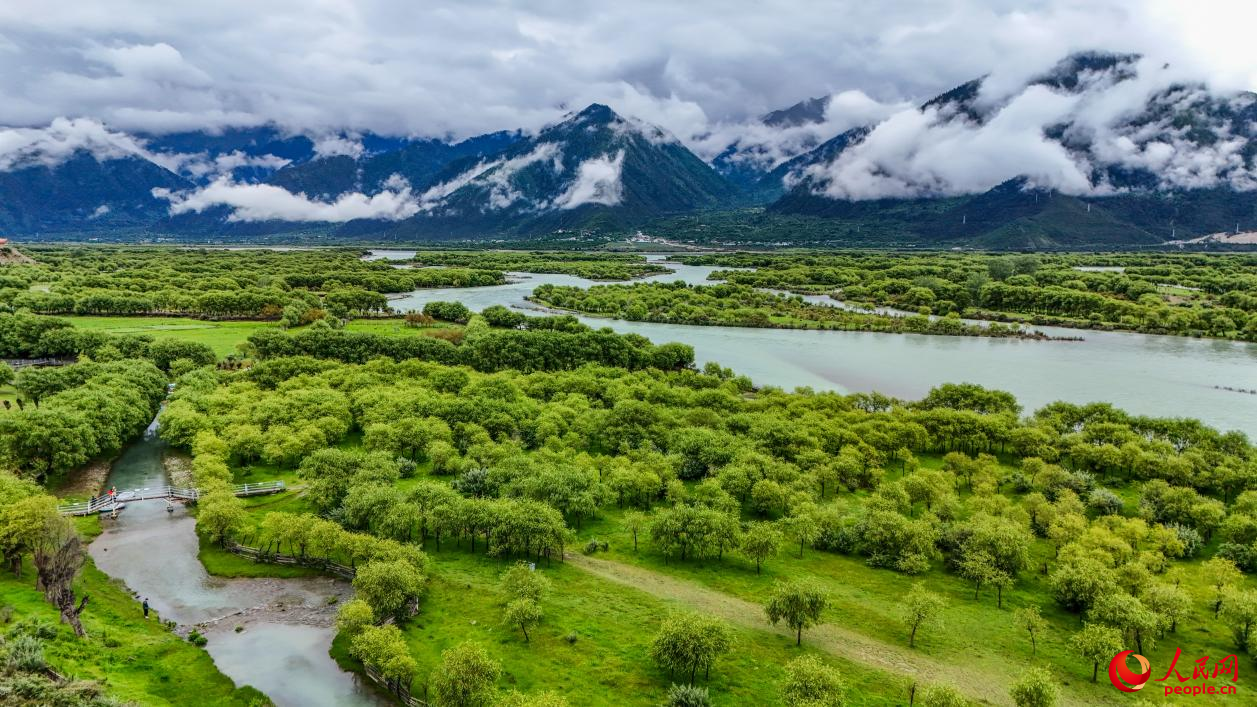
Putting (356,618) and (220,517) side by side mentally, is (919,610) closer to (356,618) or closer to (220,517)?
(356,618)

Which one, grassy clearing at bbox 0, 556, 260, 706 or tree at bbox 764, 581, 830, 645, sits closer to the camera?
grassy clearing at bbox 0, 556, 260, 706

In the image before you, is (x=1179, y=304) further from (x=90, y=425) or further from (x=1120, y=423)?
(x=90, y=425)

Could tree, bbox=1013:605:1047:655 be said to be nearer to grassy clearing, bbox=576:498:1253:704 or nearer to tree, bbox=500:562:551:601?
Result: grassy clearing, bbox=576:498:1253:704

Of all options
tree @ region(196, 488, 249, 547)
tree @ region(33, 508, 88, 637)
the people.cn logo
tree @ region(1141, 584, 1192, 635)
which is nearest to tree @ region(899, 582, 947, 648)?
the people.cn logo

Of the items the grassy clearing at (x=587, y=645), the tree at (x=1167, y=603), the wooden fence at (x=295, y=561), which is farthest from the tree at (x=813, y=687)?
the wooden fence at (x=295, y=561)

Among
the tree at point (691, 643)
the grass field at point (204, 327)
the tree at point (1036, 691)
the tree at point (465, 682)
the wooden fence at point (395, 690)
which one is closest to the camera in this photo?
the tree at point (1036, 691)

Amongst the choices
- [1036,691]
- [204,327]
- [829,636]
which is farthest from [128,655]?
[204,327]

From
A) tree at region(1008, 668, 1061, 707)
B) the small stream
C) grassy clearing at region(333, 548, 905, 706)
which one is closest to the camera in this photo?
tree at region(1008, 668, 1061, 707)

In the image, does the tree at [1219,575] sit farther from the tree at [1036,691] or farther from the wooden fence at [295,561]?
the wooden fence at [295,561]
